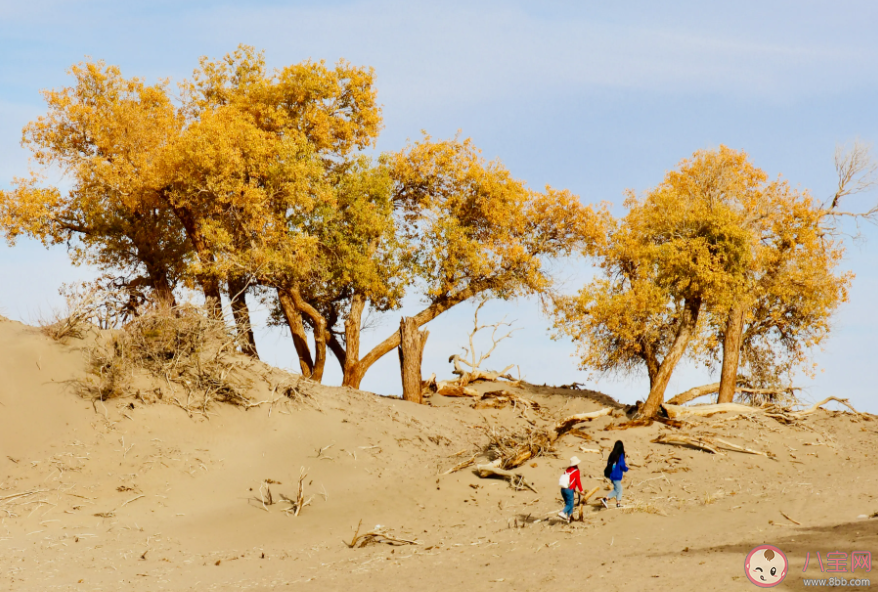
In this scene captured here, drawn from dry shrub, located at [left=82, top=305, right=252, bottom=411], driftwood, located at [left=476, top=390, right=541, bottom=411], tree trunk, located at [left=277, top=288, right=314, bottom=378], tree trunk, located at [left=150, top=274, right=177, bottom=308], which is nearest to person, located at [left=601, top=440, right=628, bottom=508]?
dry shrub, located at [left=82, top=305, right=252, bottom=411]

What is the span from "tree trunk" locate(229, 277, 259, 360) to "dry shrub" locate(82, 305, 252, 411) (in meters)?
0.69

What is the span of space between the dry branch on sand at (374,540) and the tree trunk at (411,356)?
39.3 ft

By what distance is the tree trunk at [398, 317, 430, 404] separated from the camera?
27953 millimetres

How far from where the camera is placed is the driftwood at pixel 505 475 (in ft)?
60.3

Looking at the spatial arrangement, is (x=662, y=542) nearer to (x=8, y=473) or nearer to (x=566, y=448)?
(x=566, y=448)

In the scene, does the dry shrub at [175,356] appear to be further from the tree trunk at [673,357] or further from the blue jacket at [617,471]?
the tree trunk at [673,357]

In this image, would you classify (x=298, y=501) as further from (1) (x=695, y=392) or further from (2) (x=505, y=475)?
(1) (x=695, y=392)

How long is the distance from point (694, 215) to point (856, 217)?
21.1ft

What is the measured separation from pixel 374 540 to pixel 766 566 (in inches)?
282

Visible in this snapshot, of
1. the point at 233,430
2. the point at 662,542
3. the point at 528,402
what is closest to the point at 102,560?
the point at 233,430

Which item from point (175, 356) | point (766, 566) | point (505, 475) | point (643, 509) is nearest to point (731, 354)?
point (505, 475)

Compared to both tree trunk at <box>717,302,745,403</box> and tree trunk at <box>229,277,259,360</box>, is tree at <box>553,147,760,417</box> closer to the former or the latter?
tree trunk at <box>717,302,745,403</box>

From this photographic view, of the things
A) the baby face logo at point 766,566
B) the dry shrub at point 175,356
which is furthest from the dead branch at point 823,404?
the dry shrub at point 175,356

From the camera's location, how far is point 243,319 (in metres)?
24.5
